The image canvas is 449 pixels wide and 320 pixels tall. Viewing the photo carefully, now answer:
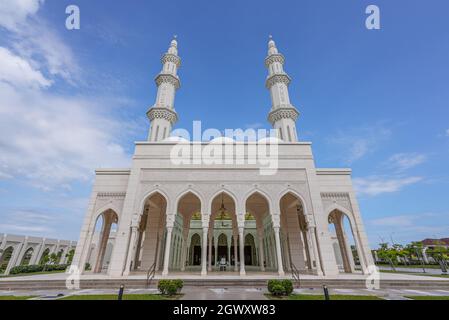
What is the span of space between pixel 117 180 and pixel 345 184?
1614 cm

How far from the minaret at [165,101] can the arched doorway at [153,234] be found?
17.7 ft

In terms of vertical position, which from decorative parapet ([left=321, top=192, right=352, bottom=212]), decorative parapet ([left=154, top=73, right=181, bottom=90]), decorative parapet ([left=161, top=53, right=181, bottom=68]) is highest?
decorative parapet ([left=161, top=53, right=181, bottom=68])

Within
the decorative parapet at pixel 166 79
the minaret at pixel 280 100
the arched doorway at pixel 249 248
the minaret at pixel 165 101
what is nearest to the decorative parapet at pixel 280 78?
the minaret at pixel 280 100

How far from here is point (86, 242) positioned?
14055 millimetres

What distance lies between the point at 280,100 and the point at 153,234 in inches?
638

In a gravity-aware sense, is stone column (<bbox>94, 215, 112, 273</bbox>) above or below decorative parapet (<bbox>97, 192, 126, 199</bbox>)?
below

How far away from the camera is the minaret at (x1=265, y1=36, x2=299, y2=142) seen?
19391 mm

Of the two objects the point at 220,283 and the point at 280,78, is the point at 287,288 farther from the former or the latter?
the point at 280,78

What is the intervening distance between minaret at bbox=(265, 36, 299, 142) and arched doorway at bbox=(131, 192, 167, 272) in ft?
38.8

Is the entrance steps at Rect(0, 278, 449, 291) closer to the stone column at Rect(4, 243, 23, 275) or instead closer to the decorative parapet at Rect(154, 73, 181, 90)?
the stone column at Rect(4, 243, 23, 275)

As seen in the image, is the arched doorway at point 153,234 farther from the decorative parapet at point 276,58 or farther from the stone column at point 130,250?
the decorative parapet at point 276,58

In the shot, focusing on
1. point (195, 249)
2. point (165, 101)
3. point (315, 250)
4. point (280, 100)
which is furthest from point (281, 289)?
point (195, 249)

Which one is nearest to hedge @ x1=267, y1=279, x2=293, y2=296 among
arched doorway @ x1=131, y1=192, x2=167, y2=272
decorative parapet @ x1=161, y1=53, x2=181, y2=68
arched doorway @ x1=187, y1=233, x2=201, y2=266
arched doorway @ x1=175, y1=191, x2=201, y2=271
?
arched doorway @ x1=175, y1=191, x2=201, y2=271
